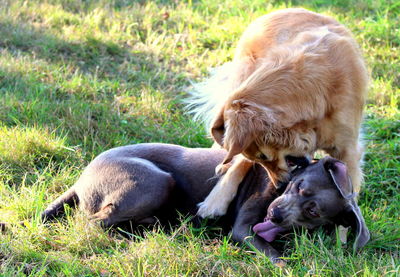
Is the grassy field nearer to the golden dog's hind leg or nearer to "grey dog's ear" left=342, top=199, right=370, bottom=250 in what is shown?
"grey dog's ear" left=342, top=199, right=370, bottom=250

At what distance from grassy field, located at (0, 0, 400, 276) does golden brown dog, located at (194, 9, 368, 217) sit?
0.55 meters

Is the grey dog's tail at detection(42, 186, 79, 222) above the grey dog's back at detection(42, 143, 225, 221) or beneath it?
beneath

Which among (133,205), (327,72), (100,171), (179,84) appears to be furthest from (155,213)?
(179,84)

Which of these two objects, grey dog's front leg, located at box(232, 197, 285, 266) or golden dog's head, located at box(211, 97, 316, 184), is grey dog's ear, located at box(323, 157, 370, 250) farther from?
grey dog's front leg, located at box(232, 197, 285, 266)

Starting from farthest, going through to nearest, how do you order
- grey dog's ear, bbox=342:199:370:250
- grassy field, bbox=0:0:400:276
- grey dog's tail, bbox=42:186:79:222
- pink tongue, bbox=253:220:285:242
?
grey dog's tail, bbox=42:186:79:222 → pink tongue, bbox=253:220:285:242 → grey dog's ear, bbox=342:199:370:250 → grassy field, bbox=0:0:400:276

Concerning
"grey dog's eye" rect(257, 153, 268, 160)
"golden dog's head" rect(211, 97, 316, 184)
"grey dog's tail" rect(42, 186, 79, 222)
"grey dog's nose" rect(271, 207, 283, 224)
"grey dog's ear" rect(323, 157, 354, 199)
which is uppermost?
"golden dog's head" rect(211, 97, 316, 184)

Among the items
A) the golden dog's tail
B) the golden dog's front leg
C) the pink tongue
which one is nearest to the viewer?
the pink tongue

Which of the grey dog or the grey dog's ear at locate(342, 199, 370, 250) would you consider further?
the grey dog

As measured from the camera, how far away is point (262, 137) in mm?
4160

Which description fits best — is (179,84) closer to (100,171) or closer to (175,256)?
(100,171)

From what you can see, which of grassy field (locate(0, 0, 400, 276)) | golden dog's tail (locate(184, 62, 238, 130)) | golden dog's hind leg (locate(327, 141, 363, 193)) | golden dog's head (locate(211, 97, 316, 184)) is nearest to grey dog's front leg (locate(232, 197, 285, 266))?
grassy field (locate(0, 0, 400, 276))

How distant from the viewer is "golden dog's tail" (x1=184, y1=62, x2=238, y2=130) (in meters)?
6.25

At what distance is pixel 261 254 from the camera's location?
397 cm

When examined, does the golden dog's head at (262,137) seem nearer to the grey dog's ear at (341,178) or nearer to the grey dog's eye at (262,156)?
the grey dog's eye at (262,156)
